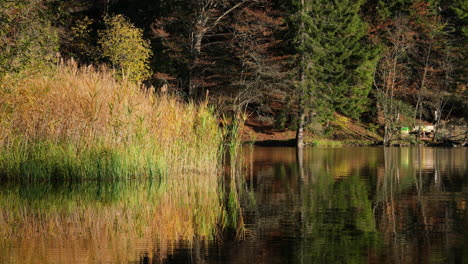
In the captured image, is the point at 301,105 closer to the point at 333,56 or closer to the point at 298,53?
the point at 298,53

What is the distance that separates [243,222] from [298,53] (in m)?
31.9

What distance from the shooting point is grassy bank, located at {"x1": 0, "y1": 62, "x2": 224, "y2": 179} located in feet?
56.1

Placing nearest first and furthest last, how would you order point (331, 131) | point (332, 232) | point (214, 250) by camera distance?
point (214, 250), point (332, 232), point (331, 131)

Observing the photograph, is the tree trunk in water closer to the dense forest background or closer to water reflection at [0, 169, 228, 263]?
the dense forest background

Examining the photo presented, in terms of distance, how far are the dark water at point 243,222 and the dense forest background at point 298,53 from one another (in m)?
22.9

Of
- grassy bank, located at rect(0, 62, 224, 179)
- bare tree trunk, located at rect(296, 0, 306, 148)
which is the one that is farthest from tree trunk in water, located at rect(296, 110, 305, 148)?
grassy bank, located at rect(0, 62, 224, 179)

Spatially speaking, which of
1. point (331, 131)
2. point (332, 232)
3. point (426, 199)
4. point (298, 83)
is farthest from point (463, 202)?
point (331, 131)

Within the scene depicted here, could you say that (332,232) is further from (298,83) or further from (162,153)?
(298,83)

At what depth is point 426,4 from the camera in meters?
50.1

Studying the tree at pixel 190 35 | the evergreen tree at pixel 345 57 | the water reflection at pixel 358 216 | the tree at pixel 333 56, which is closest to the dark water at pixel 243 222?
the water reflection at pixel 358 216

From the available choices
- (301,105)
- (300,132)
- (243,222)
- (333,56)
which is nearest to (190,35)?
(301,105)

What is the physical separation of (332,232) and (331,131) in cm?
3493

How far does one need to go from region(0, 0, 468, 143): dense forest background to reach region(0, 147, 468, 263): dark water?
902 inches

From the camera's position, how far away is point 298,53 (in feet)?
140
